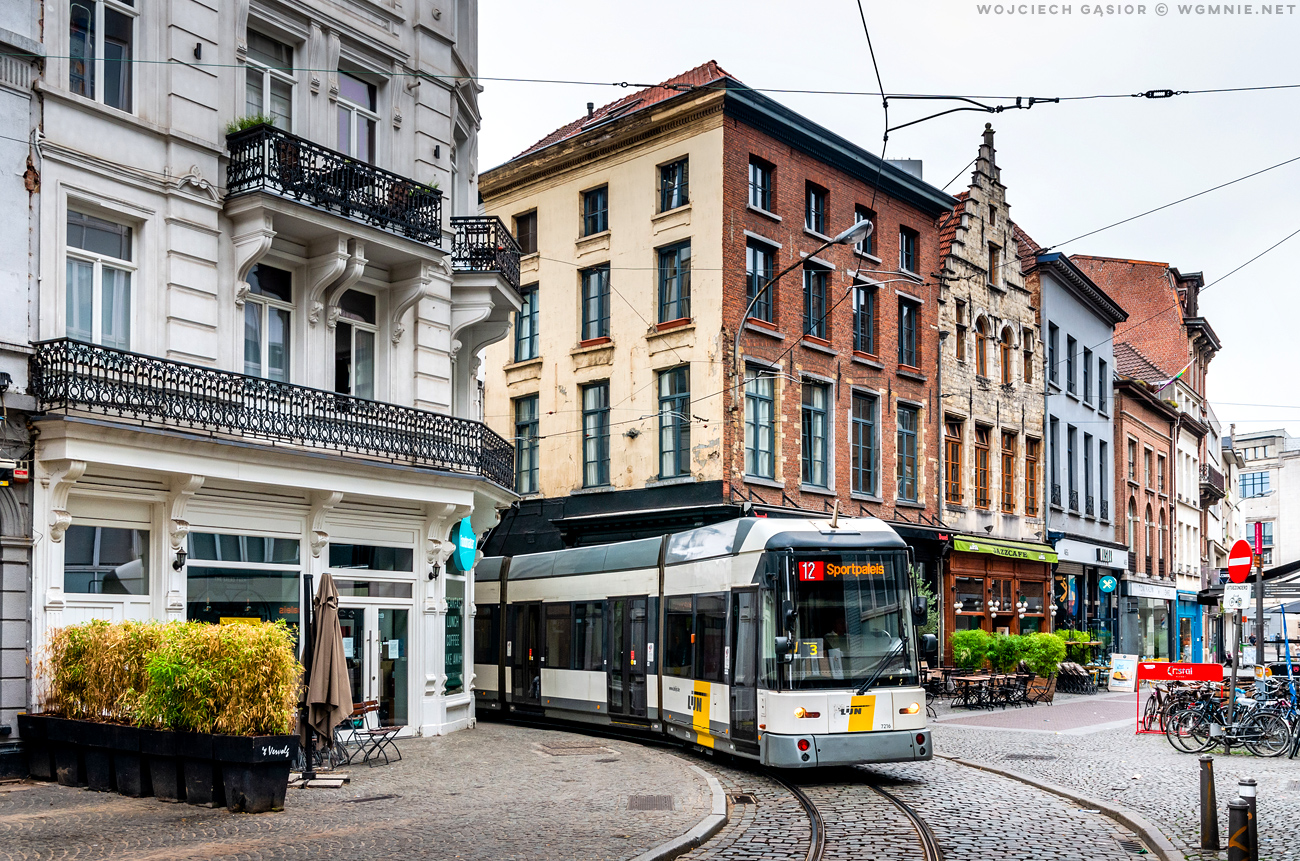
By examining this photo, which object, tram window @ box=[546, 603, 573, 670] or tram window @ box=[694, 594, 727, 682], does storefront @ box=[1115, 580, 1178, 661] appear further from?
tram window @ box=[694, 594, 727, 682]

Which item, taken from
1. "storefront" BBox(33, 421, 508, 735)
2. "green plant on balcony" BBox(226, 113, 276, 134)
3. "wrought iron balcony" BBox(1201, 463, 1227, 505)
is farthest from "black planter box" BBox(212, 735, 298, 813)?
"wrought iron balcony" BBox(1201, 463, 1227, 505)

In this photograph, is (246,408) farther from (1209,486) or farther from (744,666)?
(1209,486)

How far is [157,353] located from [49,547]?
9.44 feet

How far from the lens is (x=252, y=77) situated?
18.5 metres

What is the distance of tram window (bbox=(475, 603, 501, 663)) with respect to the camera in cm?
2489

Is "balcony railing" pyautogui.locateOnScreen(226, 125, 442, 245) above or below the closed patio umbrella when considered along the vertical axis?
above

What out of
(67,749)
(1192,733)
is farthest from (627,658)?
(67,749)

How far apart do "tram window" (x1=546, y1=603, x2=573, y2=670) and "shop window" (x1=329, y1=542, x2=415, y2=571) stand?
3162 mm

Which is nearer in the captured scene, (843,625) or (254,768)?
(254,768)

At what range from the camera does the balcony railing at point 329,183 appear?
17531mm

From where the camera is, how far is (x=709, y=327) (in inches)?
1133

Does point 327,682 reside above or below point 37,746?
above

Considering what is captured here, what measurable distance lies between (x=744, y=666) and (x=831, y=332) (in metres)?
17.4

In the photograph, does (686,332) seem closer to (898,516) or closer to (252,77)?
(898,516)
